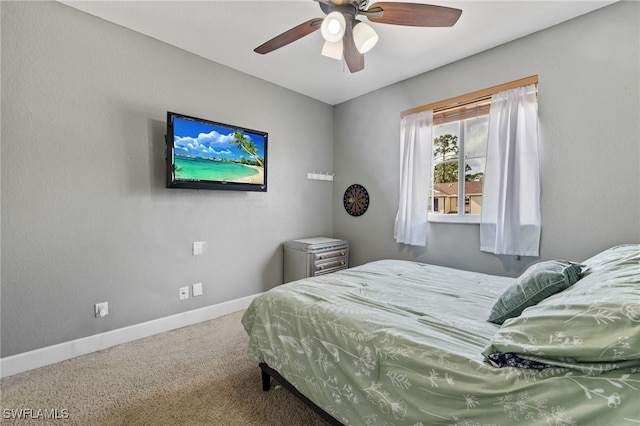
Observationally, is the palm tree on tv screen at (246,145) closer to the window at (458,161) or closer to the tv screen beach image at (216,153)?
the tv screen beach image at (216,153)

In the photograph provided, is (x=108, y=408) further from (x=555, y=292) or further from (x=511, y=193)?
(x=511, y=193)

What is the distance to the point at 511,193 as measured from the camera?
2.49 m

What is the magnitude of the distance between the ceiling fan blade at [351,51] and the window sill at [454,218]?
1745mm

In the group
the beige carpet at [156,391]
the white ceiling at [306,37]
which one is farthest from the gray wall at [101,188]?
the beige carpet at [156,391]

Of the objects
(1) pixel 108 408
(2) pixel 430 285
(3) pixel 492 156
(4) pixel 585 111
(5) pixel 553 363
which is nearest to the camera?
(5) pixel 553 363

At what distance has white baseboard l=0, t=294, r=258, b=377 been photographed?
1965mm

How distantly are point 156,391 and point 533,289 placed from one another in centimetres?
218

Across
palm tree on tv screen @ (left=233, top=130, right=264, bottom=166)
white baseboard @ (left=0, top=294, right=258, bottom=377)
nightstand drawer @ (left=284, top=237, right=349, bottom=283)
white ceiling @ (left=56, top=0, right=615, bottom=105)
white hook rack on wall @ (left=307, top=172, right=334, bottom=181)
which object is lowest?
white baseboard @ (left=0, top=294, right=258, bottom=377)

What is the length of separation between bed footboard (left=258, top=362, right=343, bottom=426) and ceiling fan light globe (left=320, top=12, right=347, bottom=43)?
2052mm

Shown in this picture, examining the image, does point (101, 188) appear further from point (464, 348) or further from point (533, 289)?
point (533, 289)

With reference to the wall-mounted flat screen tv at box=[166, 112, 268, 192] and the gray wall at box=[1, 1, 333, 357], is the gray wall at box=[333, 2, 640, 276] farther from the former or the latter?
the gray wall at box=[1, 1, 333, 357]

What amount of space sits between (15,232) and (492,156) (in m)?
3.84

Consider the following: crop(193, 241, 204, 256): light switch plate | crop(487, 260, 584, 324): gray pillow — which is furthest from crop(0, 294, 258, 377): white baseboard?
crop(487, 260, 584, 324): gray pillow

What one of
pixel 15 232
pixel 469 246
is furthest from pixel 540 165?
pixel 15 232
